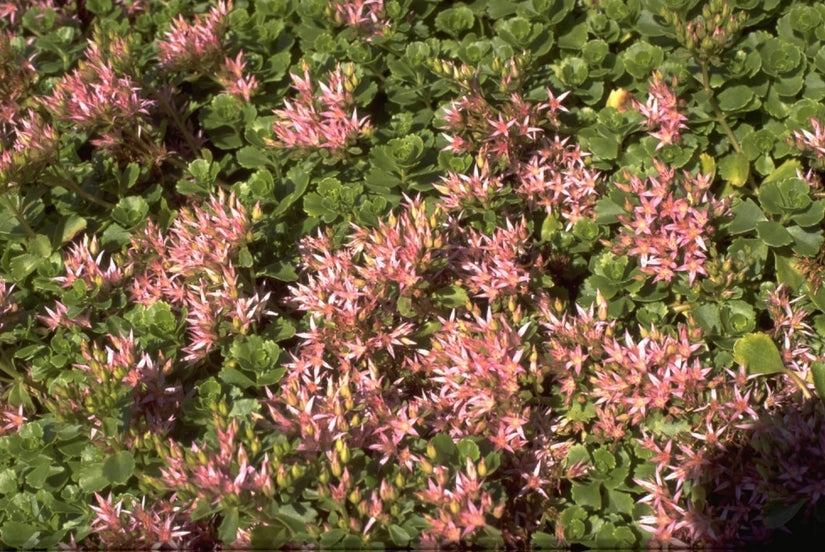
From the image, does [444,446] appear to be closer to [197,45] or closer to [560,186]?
[560,186]

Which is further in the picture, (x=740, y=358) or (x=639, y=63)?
(x=639, y=63)

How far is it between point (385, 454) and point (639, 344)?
Answer: 1.04 meters

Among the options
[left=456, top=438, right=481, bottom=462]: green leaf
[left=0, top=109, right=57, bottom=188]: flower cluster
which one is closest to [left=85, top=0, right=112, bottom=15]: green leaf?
[left=0, top=109, right=57, bottom=188]: flower cluster

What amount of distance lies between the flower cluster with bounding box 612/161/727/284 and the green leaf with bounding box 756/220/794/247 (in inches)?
7.1

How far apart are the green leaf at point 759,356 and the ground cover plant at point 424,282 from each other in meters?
0.01

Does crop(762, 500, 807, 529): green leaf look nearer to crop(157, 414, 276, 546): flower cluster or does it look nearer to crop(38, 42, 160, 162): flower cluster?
crop(157, 414, 276, 546): flower cluster

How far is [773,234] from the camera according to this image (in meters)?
3.60

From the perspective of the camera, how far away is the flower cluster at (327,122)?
4078mm

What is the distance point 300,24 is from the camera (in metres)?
5.00

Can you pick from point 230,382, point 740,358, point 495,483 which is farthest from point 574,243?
point 230,382

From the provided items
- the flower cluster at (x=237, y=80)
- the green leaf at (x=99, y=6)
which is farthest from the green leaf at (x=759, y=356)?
the green leaf at (x=99, y=6)

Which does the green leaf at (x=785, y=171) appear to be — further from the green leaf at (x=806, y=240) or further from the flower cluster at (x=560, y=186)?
the flower cluster at (x=560, y=186)

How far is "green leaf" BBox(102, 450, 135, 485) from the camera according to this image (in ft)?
10.7

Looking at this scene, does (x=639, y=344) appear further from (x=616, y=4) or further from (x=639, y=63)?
(x=616, y=4)
